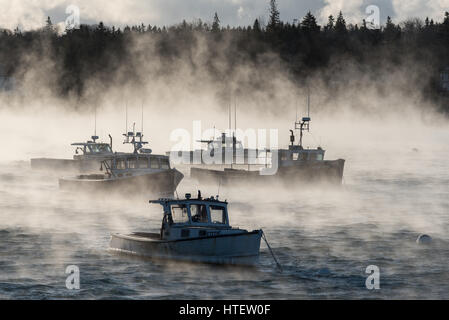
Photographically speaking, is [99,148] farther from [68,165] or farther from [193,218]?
[193,218]

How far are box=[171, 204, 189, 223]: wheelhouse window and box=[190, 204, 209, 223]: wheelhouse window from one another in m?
0.32

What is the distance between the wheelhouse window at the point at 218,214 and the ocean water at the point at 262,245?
2745 millimetres

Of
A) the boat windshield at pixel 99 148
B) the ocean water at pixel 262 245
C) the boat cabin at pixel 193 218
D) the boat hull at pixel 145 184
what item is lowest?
the ocean water at pixel 262 245

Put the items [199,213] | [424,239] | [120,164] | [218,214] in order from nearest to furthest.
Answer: [199,213]
[218,214]
[424,239]
[120,164]

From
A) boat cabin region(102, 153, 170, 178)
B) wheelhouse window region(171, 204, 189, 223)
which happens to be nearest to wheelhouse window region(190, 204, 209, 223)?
wheelhouse window region(171, 204, 189, 223)

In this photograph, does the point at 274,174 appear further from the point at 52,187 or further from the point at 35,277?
the point at 35,277

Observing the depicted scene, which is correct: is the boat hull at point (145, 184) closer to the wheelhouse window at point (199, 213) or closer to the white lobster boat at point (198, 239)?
the white lobster boat at point (198, 239)

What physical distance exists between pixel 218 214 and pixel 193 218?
4.04ft

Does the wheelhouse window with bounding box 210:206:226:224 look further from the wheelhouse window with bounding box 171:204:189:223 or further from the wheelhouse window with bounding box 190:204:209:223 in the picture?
the wheelhouse window with bounding box 171:204:189:223

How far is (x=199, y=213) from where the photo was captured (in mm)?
52094

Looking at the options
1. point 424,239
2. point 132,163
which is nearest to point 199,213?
point 424,239

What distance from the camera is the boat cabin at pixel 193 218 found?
169 feet

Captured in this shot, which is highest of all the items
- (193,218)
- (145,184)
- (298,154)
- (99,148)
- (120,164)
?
(99,148)

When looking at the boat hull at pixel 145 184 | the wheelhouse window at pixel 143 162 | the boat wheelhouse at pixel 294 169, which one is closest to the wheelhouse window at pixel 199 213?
the boat hull at pixel 145 184
